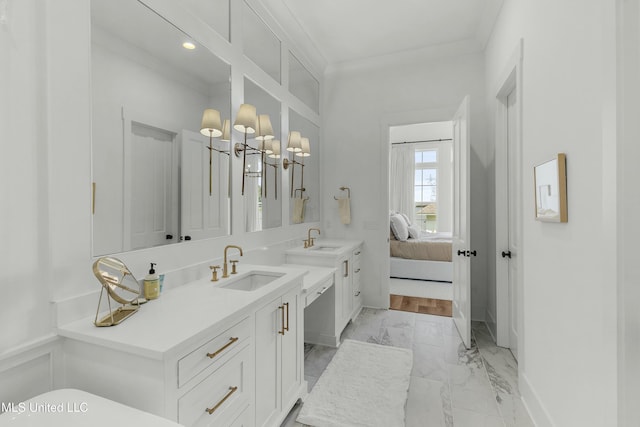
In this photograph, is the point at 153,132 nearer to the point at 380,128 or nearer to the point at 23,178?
the point at 23,178

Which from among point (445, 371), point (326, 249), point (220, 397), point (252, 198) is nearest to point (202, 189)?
point (252, 198)

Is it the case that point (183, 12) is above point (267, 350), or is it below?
above

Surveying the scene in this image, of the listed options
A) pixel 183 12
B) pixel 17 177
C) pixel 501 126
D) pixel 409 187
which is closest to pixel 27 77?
pixel 17 177

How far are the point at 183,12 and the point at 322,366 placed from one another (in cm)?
260

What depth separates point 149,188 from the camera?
154cm

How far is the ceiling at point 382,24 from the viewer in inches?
104

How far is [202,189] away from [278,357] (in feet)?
3.61

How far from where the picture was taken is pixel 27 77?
1.05 m

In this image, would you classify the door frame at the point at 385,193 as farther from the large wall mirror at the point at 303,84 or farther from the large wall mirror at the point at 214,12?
the large wall mirror at the point at 214,12

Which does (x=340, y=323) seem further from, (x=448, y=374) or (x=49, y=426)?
(x=49, y=426)

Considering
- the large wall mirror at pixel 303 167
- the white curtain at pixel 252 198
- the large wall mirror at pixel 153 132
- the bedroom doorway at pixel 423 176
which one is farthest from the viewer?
the bedroom doorway at pixel 423 176

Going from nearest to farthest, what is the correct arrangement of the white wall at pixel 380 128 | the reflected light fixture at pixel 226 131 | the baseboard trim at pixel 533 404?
the baseboard trim at pixel 533 404, the reflected light fixture at pixel 226 131, the white wall at pixel 380 128

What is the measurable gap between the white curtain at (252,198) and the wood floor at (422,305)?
217 cm

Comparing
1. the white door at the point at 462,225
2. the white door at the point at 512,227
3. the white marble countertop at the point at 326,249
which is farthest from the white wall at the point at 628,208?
the white marble countertop at the point at 326,249
